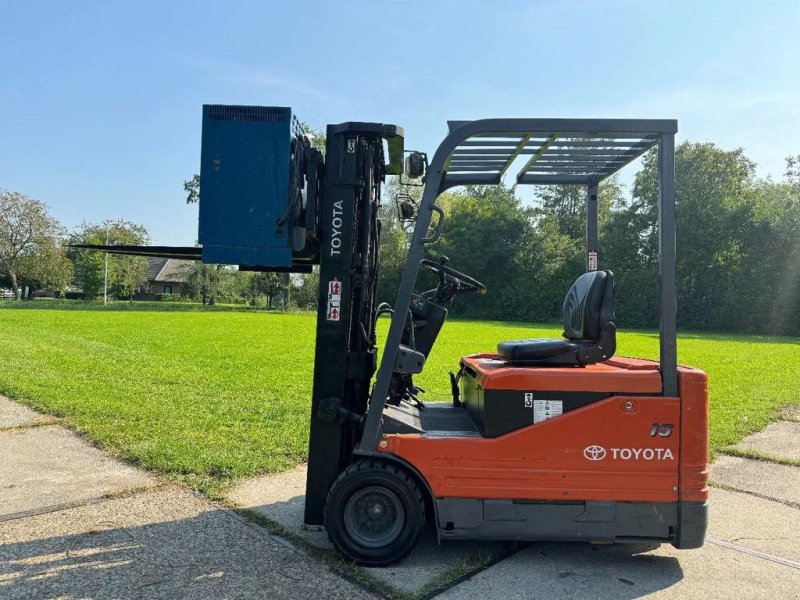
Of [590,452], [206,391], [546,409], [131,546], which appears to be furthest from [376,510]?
[206,391]

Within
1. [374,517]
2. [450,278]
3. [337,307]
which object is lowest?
[374,517]

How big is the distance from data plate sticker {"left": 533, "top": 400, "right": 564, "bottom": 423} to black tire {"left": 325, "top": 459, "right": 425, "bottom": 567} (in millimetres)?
899

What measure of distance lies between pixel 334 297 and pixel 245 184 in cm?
96

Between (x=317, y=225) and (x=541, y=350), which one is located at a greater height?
(x=317, y=225)

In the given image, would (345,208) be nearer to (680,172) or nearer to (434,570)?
(434,570)

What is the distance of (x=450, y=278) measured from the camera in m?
4.47

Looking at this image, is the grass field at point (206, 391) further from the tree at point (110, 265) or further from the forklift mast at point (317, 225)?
the tree at point (110, 265)

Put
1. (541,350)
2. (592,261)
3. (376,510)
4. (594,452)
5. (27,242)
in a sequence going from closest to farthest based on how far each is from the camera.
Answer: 1. (594,452)
2. (376,510)
3. (541,350)
4. (592,261)
5. (27,242)

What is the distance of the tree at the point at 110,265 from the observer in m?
61.2

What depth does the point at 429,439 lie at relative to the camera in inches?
153

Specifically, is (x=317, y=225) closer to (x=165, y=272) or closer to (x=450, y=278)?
(x=450, y=278)

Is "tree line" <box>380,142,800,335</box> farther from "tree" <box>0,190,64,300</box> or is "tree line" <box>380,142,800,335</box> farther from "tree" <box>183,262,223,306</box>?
"tree" <box>0,190,64,300</box>

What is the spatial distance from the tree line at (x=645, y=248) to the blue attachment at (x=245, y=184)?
95.7 ft

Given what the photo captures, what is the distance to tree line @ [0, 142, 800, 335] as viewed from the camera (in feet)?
130
